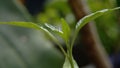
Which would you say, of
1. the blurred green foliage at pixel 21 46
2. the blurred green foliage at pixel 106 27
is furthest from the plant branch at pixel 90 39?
the blurred green foliage at pixel 106 27

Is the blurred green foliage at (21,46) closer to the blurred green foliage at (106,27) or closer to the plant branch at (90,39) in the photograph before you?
the plant branch at (90,39)

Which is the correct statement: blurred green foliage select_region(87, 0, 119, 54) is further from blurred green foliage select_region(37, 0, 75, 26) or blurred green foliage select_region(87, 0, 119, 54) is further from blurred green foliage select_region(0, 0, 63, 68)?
blurred green foliage select_region(0, 0, 63, 68)

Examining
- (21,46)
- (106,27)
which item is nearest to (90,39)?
(21,46)

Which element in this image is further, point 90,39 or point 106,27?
point 106,27

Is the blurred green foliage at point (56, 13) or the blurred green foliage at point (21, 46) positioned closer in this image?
the blurred green foliage at point (21, 46)

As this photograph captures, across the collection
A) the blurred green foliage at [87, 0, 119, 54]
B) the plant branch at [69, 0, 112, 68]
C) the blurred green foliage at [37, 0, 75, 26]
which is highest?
the plant branch at [69, 0, 112, 68]

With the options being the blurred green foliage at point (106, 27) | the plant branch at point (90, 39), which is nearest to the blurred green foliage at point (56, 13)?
the blurred green foliage at point (106, 27)

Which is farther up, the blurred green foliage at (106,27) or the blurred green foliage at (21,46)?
the blurred green foliage at (21,46)

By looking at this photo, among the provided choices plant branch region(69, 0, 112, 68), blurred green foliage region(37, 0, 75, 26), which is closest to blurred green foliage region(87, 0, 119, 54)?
blurred green foliage region(37, 0, 75, 26)

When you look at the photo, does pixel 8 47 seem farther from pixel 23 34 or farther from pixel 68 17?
pixel 68 17

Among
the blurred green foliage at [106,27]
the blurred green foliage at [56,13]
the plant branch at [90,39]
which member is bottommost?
the blurred green foliage at [106,27]

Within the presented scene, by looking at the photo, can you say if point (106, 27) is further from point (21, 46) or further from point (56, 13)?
point (21, 46)

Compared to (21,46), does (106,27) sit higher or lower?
lower
